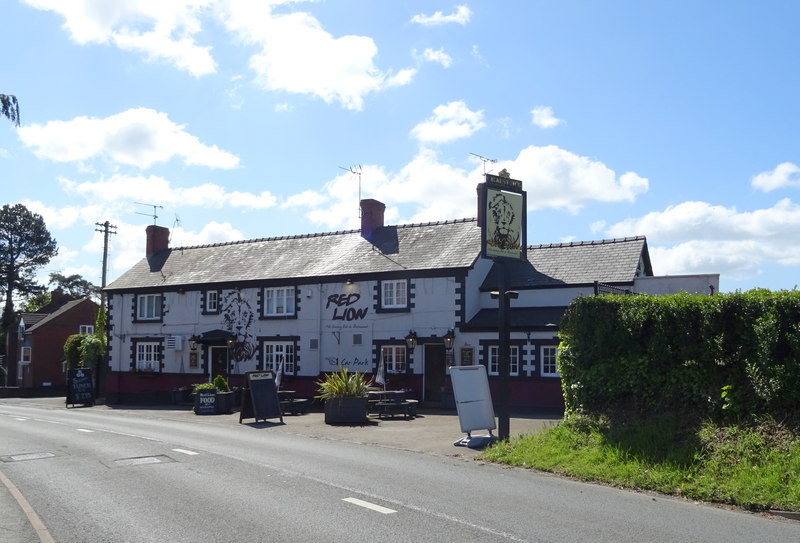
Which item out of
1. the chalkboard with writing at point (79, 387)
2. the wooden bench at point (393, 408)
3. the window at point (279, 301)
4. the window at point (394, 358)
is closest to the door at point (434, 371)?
the window at point (394, 358)

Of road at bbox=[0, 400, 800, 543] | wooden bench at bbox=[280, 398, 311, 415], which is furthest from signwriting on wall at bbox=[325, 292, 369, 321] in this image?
road at bbox=[0, 400, 800, 543]

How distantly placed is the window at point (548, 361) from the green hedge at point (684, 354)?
9610 mm

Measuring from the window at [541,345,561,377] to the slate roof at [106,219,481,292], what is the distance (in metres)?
4.25

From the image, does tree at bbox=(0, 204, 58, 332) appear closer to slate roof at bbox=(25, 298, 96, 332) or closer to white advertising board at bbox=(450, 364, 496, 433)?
slate roof at bbox=(25, 298, 96, 332)

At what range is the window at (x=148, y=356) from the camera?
3559cm

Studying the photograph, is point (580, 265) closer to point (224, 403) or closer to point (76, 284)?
point (224, 403)

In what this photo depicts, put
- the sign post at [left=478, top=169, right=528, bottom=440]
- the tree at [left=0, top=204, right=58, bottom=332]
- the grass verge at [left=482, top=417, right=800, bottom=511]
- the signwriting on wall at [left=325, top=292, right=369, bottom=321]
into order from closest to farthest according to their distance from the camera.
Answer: the grass verge at [left=482, top=417, right=800, bottom=511] < the sign post at [left=478, top=169, right=528, bottom=440] < the signwriting on wall at [left=325, top=292, right=369, bottom=321] < the tree at [left=0, top=204, right=58, bottom=332]

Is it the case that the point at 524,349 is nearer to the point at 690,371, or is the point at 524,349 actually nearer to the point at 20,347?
the point at 690,371

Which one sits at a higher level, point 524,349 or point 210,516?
point 524,349

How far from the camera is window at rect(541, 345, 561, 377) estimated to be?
24.6 metres

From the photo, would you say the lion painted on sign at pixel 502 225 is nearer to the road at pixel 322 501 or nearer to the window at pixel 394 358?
the road at pixel 322 501

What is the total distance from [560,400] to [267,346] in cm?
1333

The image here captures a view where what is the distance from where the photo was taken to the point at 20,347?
57.4 meters

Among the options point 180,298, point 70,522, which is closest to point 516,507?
point 70,522
